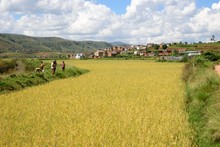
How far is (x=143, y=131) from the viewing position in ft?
30.3

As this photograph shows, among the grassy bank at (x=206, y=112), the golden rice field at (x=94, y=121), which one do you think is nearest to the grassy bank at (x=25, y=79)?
the golden rice field at (x=94, y=121)

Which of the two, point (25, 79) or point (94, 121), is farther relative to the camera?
point (25, 79)

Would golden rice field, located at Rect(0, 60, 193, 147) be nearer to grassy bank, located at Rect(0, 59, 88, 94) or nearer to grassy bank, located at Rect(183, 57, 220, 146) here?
grassy bank, located at Rect(183, 57, 220, 146)

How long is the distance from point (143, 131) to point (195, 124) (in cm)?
192

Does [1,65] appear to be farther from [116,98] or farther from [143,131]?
[143,131]

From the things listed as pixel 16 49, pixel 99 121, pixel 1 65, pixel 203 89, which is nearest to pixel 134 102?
pixel 203 89

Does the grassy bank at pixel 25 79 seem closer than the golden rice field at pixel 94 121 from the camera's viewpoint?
No

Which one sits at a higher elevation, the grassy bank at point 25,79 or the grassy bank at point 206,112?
the grassy bank at point 206,112

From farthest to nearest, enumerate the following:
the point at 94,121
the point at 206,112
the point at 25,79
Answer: the point at 25,79 < the point at 206,112 < the point at 94,121

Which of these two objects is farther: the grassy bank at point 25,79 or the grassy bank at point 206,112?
the grassy bank at point 25,79

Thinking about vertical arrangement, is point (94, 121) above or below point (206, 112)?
below

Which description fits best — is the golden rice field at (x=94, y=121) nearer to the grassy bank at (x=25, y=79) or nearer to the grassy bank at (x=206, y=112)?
the grassy bank at (x=206, y=112)

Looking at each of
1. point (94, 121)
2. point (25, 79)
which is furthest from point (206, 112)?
point (25, 79)

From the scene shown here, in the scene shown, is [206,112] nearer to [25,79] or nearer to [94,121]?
[94,121]
